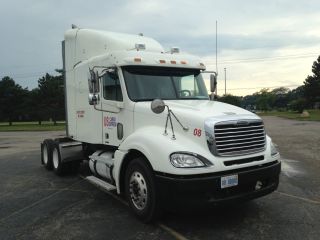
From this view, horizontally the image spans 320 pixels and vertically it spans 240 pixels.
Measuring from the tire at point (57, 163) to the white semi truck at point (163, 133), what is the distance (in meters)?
1.42

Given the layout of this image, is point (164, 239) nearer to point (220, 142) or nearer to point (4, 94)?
point (220, 142)

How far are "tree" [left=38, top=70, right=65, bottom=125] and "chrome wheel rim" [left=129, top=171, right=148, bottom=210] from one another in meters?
61.9

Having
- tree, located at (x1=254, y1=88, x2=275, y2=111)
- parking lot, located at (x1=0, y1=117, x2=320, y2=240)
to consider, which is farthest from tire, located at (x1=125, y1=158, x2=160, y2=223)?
tree, located at (x1=254, y1=88, x2=275, y2=111)

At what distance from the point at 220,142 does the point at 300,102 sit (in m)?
88.9

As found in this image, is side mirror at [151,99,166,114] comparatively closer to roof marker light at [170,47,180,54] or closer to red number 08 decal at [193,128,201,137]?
red number 08 decal at [193,128,201,137]

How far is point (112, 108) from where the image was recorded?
25.1ft

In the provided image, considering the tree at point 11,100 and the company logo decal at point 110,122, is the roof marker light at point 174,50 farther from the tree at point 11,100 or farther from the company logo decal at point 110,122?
the tree at point 11,100

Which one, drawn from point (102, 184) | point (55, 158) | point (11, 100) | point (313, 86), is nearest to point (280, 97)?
point (313, 86)

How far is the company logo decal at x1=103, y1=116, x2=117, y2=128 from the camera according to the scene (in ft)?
25.2

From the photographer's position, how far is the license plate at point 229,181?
5.55 meters

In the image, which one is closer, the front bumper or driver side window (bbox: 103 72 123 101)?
the front bumper

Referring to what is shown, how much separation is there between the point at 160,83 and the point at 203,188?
264 centimetres

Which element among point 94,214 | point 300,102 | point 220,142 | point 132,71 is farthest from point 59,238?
point 300,102

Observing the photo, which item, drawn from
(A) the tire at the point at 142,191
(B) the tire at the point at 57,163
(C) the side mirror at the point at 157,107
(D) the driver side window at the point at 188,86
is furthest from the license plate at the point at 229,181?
(B) the tire at the point at 57,163
